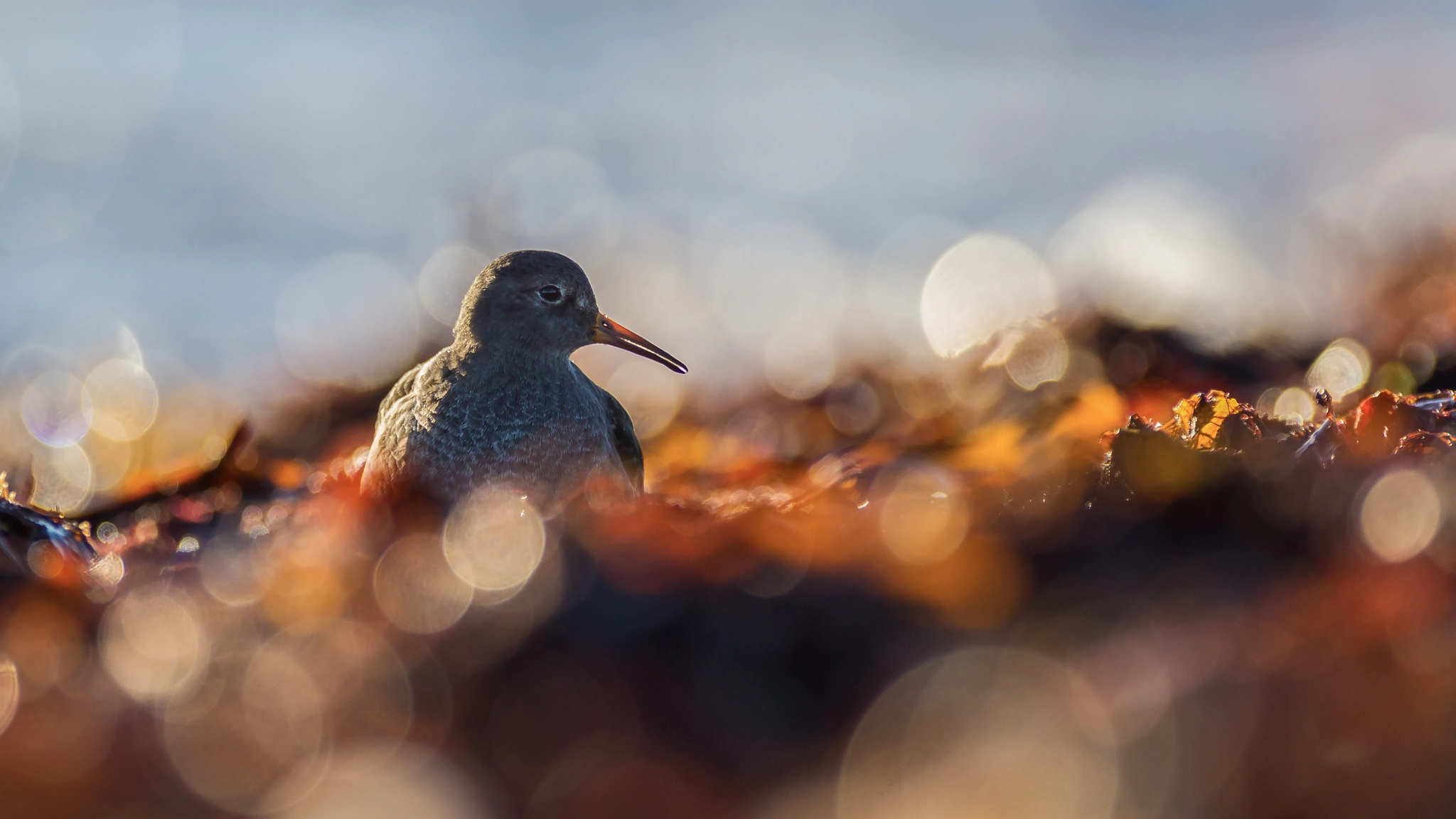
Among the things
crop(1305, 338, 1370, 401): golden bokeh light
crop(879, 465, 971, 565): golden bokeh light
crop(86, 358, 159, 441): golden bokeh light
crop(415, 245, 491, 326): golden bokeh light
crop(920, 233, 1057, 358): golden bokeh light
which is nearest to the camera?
crop(879, 465, 971, 565): golden bokeh light

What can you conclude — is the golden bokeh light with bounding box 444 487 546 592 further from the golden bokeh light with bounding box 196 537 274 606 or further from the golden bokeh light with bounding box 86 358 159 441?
the golden bokeh light with bounding box 86 358 159 441

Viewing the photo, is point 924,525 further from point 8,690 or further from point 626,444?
point 626,444

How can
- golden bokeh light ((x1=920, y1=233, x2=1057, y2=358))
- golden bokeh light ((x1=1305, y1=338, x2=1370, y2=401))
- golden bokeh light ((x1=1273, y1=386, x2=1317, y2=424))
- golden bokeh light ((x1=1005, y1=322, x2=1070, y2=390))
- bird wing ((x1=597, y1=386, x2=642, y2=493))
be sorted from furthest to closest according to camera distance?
1. golden bokeh light ((x1=920, y1=233, x2=1057, y2=358))
2. bird wing ((x1=597, y1=386, x2=642, y2=493))
3. golden bokeh light ((x1=1005, y1=322, x2=1070, y2=390))
4. golden bokeh light ((x1=1305, y1=338, x2=1370, y2=401))
5. golden bokeh light ((x1=1273, y1=386, x2=1317, y2=424))

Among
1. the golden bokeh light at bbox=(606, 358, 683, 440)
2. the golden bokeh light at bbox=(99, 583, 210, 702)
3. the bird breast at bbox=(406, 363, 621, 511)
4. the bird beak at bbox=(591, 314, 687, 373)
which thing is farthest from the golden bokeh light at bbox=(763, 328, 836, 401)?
the golden bokeh light at bbox=(99, 583, 210, 702)

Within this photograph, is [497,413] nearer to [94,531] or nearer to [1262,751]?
[94,531]

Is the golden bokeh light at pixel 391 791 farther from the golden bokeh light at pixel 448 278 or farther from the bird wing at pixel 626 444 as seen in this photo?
the golden bokeh light at pixel 448 278

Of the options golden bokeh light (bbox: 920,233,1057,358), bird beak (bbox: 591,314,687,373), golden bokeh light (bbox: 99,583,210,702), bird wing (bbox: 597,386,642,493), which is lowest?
golden bokeh light (bbox: 99,583,210,702)
